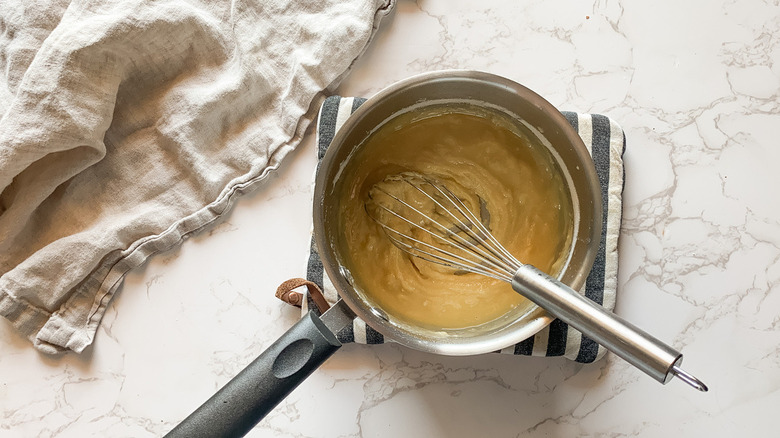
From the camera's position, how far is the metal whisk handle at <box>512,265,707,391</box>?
511mm

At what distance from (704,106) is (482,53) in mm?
307

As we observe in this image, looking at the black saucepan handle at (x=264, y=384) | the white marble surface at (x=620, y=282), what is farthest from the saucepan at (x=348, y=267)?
the white marble surface at (x=620, y=282)

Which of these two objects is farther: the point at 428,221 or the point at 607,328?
the point at 428,221

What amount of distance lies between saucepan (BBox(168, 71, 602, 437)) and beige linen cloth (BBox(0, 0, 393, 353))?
0.65 ft

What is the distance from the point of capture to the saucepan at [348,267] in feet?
2.06

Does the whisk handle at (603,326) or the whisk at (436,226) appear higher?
the whisk handle at (603,326)

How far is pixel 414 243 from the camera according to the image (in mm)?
771

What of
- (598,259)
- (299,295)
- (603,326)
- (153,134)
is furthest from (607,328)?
(153,134)

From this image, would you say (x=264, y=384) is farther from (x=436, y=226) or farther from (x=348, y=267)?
(x=436, y=226)

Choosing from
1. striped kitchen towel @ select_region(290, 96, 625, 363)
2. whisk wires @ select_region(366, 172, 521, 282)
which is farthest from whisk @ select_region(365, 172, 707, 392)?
striped kitchen towel @ select_region(290, 96, 625, 363)

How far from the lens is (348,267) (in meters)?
0.72

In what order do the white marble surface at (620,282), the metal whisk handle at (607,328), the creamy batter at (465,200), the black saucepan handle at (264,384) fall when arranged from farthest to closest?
1. the white marble surface at (620,282)
2. the creamy batter at (465,200)
3. the black saucepan handle at (264,384)
4. the metal whisk handle at (607,328)

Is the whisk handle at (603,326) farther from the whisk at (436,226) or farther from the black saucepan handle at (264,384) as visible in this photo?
the black saucepan handle at (264,384)

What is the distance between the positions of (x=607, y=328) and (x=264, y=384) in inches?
12.8
